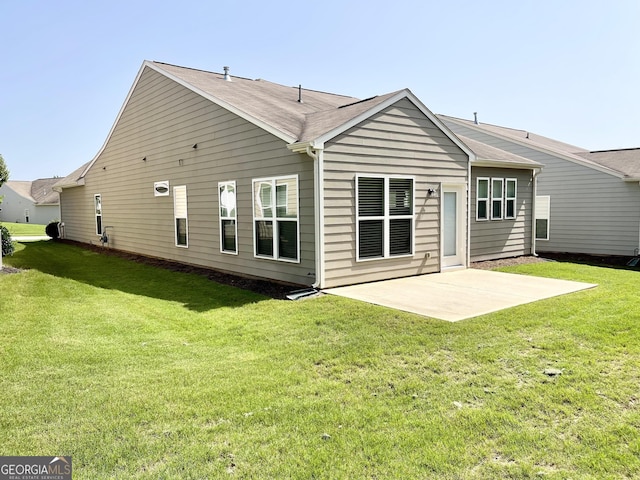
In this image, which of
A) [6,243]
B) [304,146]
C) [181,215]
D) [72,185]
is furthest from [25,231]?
[304,146]

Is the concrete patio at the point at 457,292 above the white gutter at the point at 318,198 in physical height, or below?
below

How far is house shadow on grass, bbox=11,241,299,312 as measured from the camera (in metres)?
7.93

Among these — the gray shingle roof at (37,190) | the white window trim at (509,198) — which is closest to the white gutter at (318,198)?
the white window trim at (509,198)

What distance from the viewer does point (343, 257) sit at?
816 cm

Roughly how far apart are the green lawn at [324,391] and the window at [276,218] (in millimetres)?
1945

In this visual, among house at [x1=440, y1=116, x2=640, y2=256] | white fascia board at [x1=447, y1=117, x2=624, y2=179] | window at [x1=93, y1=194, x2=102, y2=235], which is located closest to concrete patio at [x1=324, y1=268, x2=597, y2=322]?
house at [x1=440, y1=116, x2=640, y2=256]

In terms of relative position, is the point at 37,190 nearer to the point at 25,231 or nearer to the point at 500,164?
the point at 25,231

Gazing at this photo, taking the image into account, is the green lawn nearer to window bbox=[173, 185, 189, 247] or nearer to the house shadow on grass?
the house shadow on grass

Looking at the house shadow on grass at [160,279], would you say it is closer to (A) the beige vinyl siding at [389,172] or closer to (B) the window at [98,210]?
(A) the beige vinyl siding at [389,172]

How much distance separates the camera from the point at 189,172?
1152cm

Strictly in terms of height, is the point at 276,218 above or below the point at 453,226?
above

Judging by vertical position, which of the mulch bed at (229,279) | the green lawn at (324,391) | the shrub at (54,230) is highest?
the shrub at (54,230)

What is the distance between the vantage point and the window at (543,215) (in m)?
15.7

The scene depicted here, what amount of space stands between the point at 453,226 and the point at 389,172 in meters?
3.00
